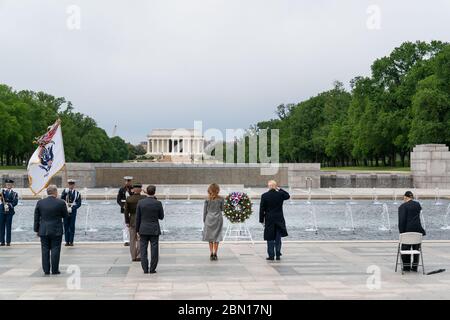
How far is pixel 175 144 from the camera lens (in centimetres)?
16800

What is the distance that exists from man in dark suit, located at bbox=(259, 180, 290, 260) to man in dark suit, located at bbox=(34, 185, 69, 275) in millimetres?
4374

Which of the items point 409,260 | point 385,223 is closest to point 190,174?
point 385,223

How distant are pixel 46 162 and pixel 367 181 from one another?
33.2m

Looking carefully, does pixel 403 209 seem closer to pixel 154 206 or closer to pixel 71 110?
pixel 154 206

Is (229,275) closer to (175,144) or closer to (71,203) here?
(71,203)

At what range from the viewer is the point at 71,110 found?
103312 mm

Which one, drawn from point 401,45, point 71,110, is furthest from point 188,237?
point 71,110

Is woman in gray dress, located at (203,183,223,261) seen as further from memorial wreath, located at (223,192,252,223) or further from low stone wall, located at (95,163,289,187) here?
low stone wall, located at (95,163,289,187)

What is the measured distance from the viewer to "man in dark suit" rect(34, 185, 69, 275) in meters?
14.1

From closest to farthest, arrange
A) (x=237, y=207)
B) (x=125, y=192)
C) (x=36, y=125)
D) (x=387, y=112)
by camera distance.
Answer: (x=125, y=192) → (x=237, y=207) → (x=387, y=112) → (x=36, y=125)

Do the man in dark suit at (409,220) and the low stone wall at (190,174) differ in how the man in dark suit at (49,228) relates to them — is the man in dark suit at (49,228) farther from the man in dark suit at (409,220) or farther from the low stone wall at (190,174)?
the low stone wall at (190,174)

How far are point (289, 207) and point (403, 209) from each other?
788 inches

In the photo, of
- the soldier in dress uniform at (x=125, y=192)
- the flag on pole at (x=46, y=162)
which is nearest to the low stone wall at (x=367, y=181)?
the flag on pole at (x=46, y=162)

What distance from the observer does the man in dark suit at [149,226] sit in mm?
14188
